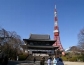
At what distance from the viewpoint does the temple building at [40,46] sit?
61281mm

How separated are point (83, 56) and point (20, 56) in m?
19.3

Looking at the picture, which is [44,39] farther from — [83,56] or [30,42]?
[83,56]

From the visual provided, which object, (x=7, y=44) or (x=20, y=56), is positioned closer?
(x=7, y=44)

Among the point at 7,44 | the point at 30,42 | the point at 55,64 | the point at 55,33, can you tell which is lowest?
the point at 55,64

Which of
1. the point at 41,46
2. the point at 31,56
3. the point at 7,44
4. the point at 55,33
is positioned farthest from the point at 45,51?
the point at 7,44

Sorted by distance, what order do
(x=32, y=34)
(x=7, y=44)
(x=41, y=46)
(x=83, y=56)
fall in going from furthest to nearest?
1. (x=32, y=34)
2. (x=41, y=46)
3. (x=83, y=56)
4. (x=7, y=44)

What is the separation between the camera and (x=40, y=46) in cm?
6169

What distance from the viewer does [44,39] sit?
212ft

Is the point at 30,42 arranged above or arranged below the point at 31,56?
above

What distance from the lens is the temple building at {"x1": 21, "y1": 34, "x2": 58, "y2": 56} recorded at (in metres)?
61.3

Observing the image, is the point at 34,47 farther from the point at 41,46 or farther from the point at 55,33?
the point at 55,33

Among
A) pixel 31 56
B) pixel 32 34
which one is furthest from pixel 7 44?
pixel 32 34

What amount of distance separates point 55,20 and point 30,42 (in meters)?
17.5

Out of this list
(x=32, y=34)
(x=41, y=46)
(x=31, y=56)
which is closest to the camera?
(x=31, y=56)
